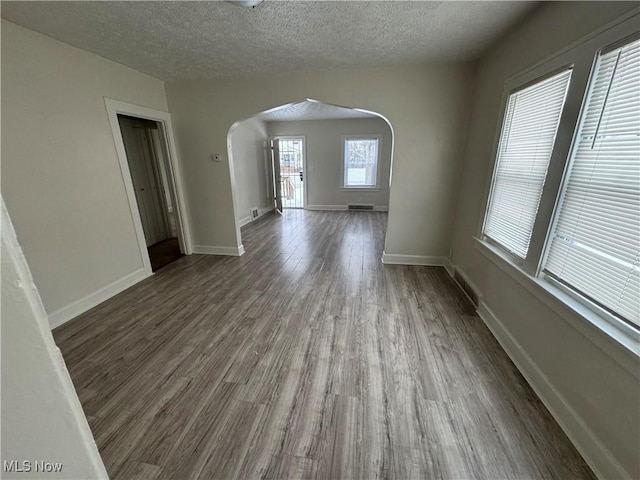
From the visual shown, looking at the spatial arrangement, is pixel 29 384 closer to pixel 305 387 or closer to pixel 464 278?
pixel 305 387

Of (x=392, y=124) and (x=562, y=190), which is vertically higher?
(x=392, y=124)

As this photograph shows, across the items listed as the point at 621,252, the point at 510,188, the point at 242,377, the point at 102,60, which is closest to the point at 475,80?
the point at 510,188

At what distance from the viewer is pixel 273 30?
2.13 metres

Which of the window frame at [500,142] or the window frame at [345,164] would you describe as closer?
the window frame at [500,142]

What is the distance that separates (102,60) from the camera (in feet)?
8.49

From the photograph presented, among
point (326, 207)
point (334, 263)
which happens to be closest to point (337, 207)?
point (326, 207)

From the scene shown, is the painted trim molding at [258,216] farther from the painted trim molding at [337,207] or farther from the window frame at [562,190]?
the window frame at [562,190]

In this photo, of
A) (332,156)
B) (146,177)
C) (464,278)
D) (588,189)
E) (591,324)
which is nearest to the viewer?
(591,324)

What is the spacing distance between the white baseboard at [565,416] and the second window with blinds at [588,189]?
0.54 m

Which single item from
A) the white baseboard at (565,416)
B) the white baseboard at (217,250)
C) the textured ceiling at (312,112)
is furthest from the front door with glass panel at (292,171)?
the white baseboard at (565,416)

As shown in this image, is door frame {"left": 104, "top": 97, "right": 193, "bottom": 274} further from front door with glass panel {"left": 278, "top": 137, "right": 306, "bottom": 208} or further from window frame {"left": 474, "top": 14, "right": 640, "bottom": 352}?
window frame {"left": 474, "top": 14, "right": 640, "bottom": 352}

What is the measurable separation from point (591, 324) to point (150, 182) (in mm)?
5527

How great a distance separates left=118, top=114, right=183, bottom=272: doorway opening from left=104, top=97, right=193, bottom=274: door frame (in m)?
0.16

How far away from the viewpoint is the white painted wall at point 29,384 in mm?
401
